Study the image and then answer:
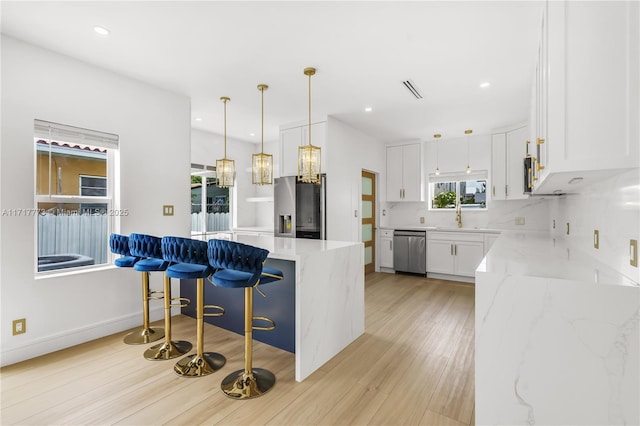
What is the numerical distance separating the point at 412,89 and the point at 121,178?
338 centimetres

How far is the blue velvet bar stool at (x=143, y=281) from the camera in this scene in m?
2.79

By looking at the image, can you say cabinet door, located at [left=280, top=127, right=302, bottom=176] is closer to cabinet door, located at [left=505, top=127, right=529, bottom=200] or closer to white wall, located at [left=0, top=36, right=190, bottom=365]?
white wall, located at [left=0, top=36, right=190, bottom=365]

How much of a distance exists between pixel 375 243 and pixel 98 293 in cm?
459

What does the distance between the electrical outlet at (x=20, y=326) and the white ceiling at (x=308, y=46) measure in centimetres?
236

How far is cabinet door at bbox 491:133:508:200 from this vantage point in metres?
5.00

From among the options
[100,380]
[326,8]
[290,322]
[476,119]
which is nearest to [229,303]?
[290,322]

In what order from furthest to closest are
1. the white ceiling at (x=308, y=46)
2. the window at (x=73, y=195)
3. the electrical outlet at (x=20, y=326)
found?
the window at (x=73, y=195) → the electrical outlet at (x=20, y=326) → the white ceiling at (x=308, y=46)

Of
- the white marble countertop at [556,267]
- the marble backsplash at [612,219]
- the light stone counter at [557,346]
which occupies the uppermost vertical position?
the marble backsplash at [612,219]

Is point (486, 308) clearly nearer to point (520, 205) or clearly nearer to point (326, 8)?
point (326, 8)

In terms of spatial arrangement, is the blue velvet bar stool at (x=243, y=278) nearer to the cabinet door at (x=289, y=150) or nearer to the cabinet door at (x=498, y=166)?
the cabinet door at (x=289, y=150)

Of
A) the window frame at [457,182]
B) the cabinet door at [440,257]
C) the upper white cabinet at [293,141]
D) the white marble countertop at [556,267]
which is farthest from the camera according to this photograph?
the window frame at [457,182]

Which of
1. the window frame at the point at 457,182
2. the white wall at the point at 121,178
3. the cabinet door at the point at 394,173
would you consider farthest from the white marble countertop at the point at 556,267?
the cabinet door at the point at 394,173

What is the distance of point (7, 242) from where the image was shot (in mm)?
2490

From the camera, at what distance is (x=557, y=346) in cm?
129
